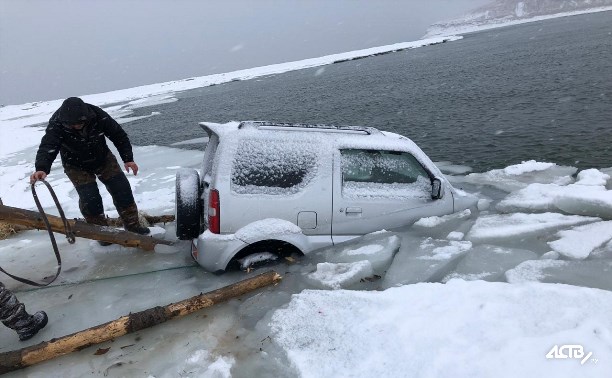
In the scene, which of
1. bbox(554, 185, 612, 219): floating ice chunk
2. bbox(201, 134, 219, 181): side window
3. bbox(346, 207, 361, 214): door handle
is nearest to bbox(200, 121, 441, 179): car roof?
bbox(201, 134, 219, 181): side window

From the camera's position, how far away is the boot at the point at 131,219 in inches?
228

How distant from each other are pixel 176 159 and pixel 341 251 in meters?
9.49

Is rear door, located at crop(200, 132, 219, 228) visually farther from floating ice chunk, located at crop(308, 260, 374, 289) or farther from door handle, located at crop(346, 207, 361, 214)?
door handle, located at crop(346, 207, 361, 214)

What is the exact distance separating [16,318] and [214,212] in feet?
6.81

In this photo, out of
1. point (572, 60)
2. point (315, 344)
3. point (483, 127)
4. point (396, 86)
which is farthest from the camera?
point (396, 86)

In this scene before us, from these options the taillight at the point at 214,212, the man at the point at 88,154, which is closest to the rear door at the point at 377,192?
the taillight at the point at 214,212

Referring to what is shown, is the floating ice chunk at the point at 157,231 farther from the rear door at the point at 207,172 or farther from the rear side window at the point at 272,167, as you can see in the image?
the rear side window at the point at 272,167

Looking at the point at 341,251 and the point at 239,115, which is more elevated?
the point at 239,115

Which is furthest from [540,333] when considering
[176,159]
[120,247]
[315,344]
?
[176,159]

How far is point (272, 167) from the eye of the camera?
464cm

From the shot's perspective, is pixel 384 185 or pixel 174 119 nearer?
pixel 384 185

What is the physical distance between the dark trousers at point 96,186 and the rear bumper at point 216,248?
5.54ft

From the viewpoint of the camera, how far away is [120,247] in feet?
19.7

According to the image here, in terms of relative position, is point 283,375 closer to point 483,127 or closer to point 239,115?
point 483,127
